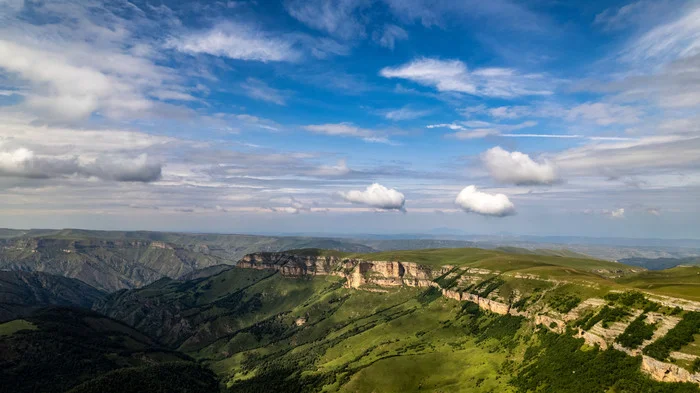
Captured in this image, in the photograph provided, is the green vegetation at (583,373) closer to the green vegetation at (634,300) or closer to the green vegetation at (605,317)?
the green vegetation at (605,317)

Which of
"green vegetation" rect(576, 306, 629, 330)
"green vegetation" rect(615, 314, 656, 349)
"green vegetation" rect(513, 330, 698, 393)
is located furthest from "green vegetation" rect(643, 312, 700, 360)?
"green vegetation" rect(576, 306, 629, 330)

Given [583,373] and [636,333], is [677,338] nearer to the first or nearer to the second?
[636,333]

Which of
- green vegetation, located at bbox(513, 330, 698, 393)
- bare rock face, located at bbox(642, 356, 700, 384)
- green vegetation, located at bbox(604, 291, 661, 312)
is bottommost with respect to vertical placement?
green vegetation, located at bbox(513, 330, 698, 393)

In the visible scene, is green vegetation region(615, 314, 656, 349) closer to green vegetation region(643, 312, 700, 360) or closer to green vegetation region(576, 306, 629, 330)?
green vegetation region(643, 312, 700, 360)

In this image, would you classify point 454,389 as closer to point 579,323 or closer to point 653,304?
point 579,323

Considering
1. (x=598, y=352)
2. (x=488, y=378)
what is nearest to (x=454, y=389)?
(x=488, y=378)

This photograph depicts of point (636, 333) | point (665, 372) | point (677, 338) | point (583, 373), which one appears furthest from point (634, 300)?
point (665, 372)

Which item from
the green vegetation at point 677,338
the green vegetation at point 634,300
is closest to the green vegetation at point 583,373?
the green vegetation at point 677,338
